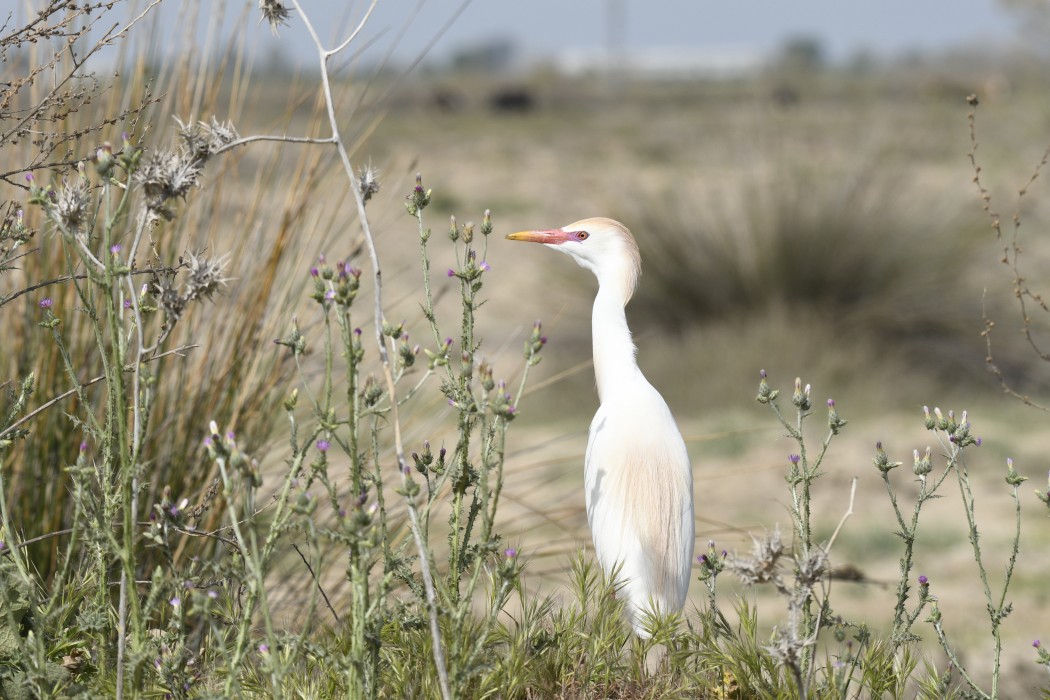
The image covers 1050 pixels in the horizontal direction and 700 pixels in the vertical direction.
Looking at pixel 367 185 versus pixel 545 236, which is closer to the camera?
pixel 367 185

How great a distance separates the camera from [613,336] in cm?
246

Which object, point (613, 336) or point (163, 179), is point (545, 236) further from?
point (163, 179)

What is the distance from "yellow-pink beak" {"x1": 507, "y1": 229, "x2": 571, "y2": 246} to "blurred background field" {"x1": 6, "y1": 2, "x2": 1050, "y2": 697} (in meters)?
0.61

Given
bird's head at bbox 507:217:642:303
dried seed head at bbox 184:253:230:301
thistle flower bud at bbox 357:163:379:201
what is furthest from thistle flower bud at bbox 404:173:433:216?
bird's head at bbox 507:217:642:303

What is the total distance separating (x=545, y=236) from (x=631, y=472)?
51 centimetres

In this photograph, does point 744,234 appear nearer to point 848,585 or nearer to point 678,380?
point 678,380

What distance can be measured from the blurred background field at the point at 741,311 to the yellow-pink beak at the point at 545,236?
61cm

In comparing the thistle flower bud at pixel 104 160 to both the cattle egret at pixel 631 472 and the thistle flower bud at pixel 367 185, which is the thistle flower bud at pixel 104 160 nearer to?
the thistle flower bud at pixel 367 185

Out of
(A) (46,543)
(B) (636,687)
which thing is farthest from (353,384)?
(A) (46,543)

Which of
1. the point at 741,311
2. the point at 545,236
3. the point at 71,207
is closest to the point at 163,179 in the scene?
the point at 71,207

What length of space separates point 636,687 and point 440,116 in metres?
36.1

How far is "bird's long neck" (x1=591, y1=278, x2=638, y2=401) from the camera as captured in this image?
8.04 feet

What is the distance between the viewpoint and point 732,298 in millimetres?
9031

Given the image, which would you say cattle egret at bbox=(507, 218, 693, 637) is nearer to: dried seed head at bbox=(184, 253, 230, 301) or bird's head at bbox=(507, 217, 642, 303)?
bird's head at bbox=(507, 217, 642, 303)
